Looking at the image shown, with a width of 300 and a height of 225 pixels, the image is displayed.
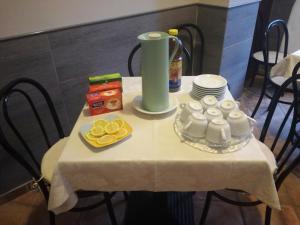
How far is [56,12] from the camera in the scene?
1322mm

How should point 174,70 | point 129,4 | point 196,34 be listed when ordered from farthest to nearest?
point 196,34 < point 129,4 < point 174,70

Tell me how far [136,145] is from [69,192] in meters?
0.27

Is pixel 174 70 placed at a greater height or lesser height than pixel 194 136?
greater

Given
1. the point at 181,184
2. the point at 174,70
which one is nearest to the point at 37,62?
the point at 174,70

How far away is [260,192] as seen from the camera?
805 millimetres

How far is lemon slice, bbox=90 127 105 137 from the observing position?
85 cm

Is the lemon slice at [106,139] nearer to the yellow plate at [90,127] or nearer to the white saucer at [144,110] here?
the yellow plate at [90,127]

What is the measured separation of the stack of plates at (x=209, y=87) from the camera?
3.39 feet

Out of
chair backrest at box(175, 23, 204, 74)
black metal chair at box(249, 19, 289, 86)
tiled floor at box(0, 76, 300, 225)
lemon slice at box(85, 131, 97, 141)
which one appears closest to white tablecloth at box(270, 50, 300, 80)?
black metal chair at box(249, 19, 289, 86)

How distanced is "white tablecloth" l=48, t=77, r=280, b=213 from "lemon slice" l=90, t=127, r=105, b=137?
5 cm

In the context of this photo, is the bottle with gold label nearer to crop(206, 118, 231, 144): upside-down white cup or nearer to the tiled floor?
crop(206, 118, 231, 144): upside-down white cup

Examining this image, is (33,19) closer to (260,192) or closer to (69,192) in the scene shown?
(69,192)

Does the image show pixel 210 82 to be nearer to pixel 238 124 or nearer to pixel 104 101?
pixel 238 124

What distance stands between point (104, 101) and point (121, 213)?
75 cm
